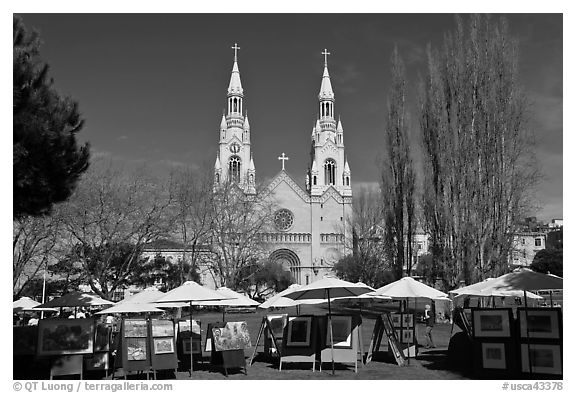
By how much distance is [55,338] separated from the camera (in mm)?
9656

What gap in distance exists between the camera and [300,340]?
1132cm

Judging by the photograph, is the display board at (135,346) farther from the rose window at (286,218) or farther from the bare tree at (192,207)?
the rose window at (286,218)

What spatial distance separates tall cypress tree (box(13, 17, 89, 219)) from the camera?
28.6 ft

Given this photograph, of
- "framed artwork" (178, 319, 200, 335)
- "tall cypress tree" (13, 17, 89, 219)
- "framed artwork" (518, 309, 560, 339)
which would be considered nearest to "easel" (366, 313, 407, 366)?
"framed artwork" (518, 309, 560, 339)

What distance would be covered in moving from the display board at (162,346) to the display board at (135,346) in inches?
3.9

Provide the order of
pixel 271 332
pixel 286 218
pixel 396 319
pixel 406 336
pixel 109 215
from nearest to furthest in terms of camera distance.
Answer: pixel 271 332 < pixel 406 336 < pixel 396 319 < pixel 109 215 < pixel 286 218

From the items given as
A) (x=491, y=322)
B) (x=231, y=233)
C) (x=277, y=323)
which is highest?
(x=231, y=233)

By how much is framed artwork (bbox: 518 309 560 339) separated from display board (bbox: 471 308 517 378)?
0.26 m

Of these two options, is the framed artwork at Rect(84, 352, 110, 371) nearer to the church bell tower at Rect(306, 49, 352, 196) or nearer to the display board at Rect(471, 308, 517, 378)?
the display board at Rect(471, 308, 517, 378)

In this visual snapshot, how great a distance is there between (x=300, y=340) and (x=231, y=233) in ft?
82.7

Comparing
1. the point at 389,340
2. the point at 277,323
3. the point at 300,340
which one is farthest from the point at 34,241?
the point at 389,340

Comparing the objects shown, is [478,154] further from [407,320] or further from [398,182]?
[407,320]

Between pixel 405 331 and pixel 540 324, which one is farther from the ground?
pixel 540 324
